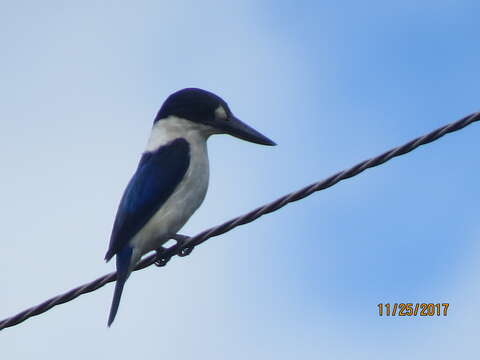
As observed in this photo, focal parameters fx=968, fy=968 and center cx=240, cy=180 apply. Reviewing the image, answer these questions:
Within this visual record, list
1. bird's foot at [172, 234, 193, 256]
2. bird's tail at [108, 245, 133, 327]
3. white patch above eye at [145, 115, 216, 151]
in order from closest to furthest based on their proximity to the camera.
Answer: bird's tail at [108, 245, 133, 327] < bird's foot at [172, 234, 193, 256] < white patch above eye at [145, 115, 216, 151]

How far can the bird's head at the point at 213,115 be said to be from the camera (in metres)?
6.86

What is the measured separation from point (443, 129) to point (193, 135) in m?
2.75

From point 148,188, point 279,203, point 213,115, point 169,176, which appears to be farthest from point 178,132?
point 279,203

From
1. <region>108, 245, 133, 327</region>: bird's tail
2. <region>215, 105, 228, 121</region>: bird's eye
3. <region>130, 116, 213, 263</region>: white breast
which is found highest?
<region>215, 105, 228, 121</region>: bird's eye

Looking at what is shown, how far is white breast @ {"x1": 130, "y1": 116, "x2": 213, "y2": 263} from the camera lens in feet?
20.2

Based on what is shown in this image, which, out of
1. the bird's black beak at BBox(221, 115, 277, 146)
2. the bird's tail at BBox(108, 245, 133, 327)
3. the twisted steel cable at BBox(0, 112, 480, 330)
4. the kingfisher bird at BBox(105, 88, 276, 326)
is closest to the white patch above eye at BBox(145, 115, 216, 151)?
the kingfisher bird at BBox(105, 88, 276, 326)

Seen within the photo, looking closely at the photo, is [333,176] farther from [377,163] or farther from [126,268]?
[126,268]

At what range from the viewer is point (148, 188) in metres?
6.29

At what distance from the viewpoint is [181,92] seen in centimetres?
709

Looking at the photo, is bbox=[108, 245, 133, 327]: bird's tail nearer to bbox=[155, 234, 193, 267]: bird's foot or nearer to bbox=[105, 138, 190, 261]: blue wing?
bbox=[105, 138, 190, 261]: blue wing

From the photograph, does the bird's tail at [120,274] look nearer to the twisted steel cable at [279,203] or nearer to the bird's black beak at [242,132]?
the twisted steel cable at [279,203]

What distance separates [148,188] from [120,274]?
74cm

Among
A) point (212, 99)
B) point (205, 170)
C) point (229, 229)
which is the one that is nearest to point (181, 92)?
point (212, 99)

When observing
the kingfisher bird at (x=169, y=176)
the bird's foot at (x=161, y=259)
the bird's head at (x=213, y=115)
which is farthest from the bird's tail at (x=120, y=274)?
the bird's head at (x=213, y=115)
